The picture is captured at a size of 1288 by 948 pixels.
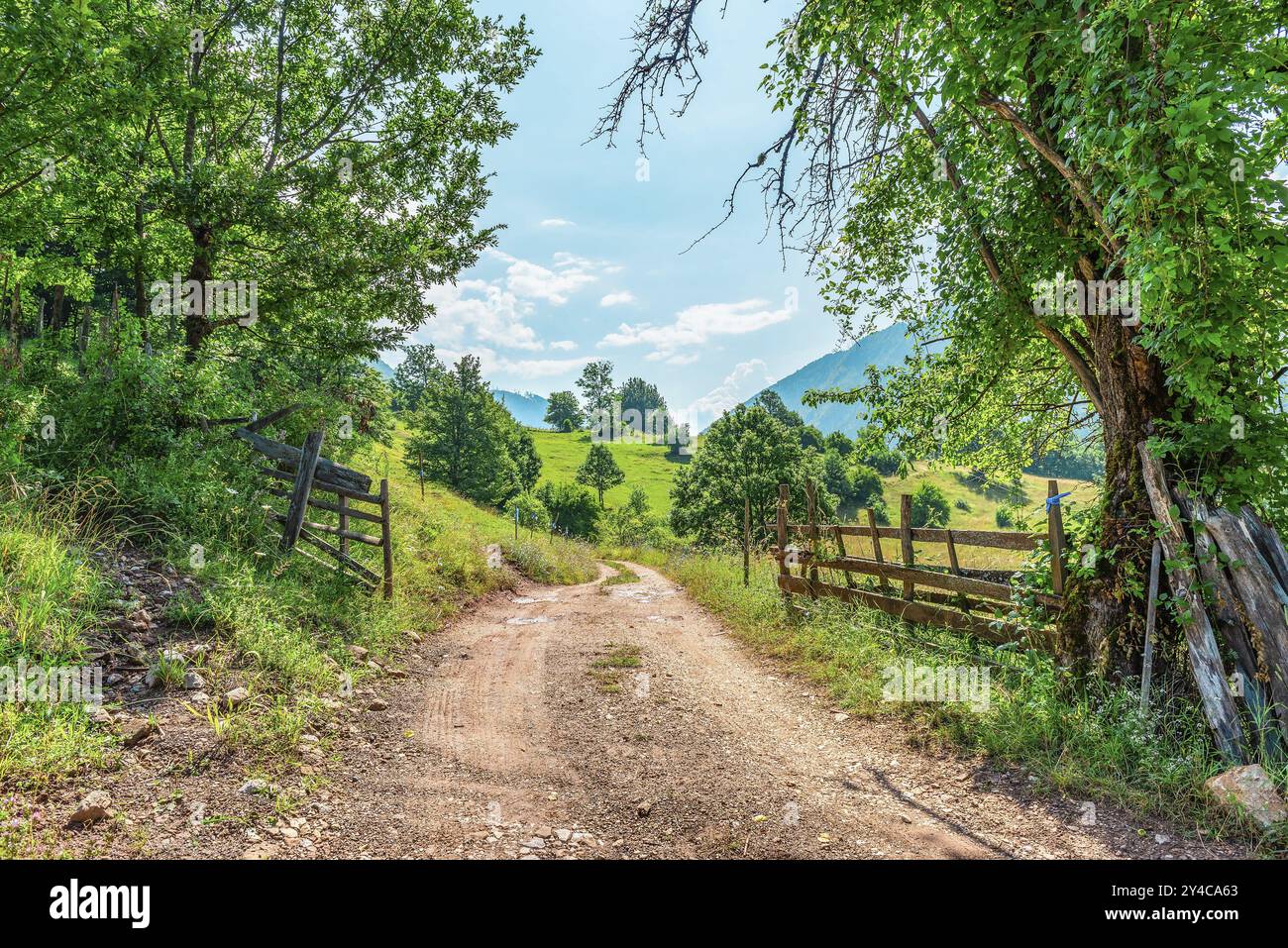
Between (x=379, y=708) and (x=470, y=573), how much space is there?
7.71 m

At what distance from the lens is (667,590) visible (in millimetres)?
16609

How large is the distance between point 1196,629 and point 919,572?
123 inches

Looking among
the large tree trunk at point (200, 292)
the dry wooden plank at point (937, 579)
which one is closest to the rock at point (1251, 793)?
the dry wooden plank at point (937, 579)

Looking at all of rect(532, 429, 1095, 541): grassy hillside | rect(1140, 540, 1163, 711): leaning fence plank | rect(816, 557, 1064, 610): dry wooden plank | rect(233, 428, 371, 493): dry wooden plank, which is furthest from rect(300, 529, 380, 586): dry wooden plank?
rect(532, 429, 1095, 541): grassy hillside

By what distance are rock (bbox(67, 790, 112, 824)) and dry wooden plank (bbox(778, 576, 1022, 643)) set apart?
743cm

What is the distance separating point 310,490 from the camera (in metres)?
8.91

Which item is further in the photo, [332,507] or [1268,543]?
[332,507]

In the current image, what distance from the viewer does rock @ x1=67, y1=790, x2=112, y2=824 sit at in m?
3.07

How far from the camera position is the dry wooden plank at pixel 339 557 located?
841cm

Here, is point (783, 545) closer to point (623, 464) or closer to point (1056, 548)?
point (1056, 548)

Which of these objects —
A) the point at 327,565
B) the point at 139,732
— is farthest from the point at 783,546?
the point at 139,732

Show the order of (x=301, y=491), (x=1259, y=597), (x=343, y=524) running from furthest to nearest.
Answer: (x=343, y=524) < (x=301, y=491) < (x=1259, y=597)

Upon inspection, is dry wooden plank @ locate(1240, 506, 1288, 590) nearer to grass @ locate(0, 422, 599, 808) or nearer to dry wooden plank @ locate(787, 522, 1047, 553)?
dry wooden plank @ locate(787, 522, 1047, 553)

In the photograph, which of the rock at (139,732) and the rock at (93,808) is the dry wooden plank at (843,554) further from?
the rock at (93,808)
